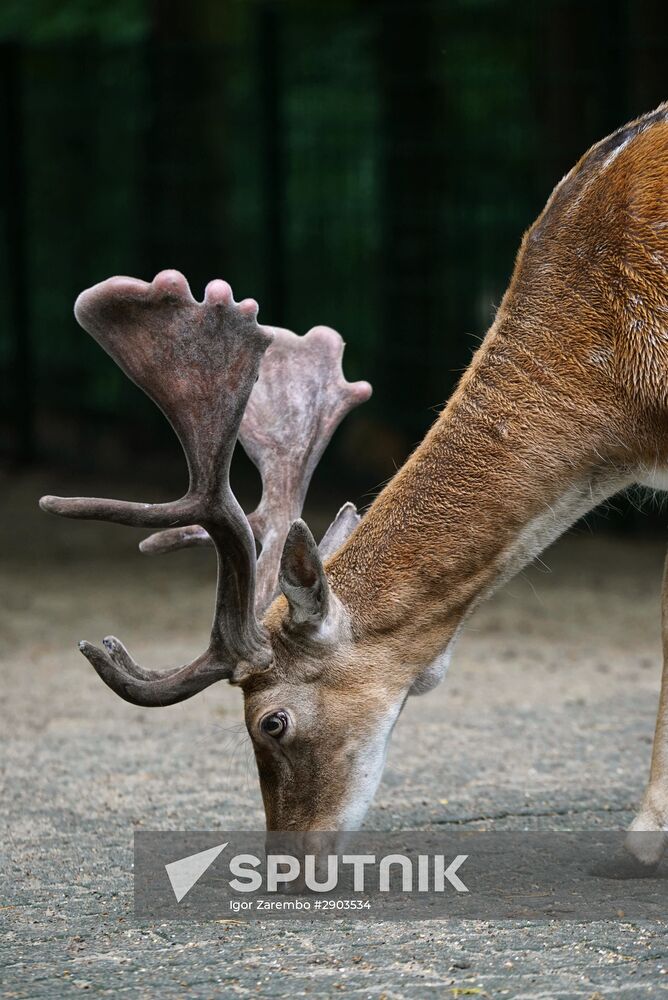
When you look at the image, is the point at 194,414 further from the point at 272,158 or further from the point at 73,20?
the point at 73,20

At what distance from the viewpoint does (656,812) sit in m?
4.55

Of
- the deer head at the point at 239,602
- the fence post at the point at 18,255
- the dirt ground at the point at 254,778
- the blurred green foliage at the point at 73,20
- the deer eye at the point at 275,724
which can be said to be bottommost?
the dirt ground at the point at 254,778

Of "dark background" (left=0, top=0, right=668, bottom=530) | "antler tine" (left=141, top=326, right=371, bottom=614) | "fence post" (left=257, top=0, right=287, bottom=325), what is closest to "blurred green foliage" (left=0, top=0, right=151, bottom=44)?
"dark background" (left=0, top=0, right=668, bottom=530)

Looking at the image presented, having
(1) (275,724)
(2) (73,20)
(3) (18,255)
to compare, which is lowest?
(1) (275,724)

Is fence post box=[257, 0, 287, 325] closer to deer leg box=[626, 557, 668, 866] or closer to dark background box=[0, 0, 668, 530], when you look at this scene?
dark background box=[0, 0, 668, 530]

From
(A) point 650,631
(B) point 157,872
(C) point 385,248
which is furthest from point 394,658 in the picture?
(C) point 385,248

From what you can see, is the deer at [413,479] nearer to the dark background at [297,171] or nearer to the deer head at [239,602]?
the deer head at [239,602]

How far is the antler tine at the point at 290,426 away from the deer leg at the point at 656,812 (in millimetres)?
1111

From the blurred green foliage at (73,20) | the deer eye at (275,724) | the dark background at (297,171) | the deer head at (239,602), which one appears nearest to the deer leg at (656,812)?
the deer head at (239,602)

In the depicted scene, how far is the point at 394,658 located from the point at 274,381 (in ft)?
3.73

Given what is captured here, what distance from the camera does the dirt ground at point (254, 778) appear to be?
3.70 meters

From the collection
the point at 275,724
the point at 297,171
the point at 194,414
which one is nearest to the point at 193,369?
the point at 194,414

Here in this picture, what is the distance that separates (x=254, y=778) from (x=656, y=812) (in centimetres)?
168

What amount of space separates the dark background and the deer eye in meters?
6.50
